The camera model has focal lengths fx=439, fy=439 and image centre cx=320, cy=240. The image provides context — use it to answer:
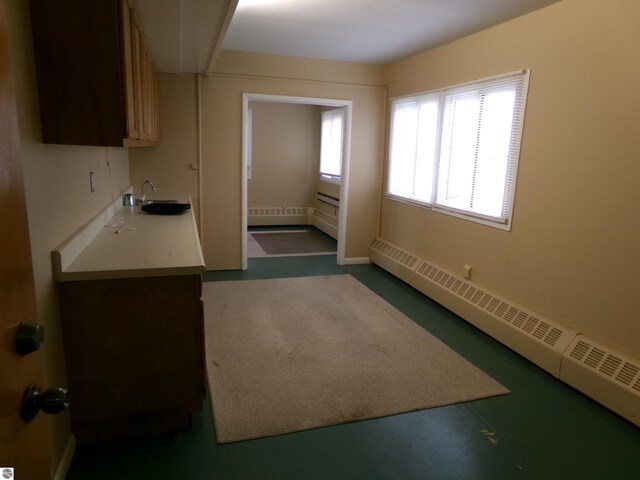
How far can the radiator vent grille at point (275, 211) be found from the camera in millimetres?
8094

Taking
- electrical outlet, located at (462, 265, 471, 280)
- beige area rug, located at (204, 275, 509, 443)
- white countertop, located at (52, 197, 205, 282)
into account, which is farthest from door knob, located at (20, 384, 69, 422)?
electrical outlet, located at (462, 265, 471, 280)

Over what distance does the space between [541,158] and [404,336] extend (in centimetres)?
166

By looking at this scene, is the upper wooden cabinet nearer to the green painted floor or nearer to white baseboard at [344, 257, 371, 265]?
the green painted floor

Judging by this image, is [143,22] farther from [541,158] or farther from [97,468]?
[541,158]

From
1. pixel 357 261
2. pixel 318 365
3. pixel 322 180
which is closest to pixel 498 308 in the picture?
pixel 318 365

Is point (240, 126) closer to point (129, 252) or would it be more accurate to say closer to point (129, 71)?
point (129, 71)

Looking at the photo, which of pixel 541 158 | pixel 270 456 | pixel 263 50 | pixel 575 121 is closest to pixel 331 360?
pixel 270 456

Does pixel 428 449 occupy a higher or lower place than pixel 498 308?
lower

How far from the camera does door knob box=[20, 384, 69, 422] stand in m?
0.80

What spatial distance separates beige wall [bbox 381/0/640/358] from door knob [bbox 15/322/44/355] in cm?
287

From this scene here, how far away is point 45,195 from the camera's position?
178 cm

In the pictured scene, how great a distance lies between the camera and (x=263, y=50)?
15.5 feet

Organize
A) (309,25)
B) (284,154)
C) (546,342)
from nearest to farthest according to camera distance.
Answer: (546,342) < (309,25) < (284,154)

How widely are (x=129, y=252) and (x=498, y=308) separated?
9.03ft
